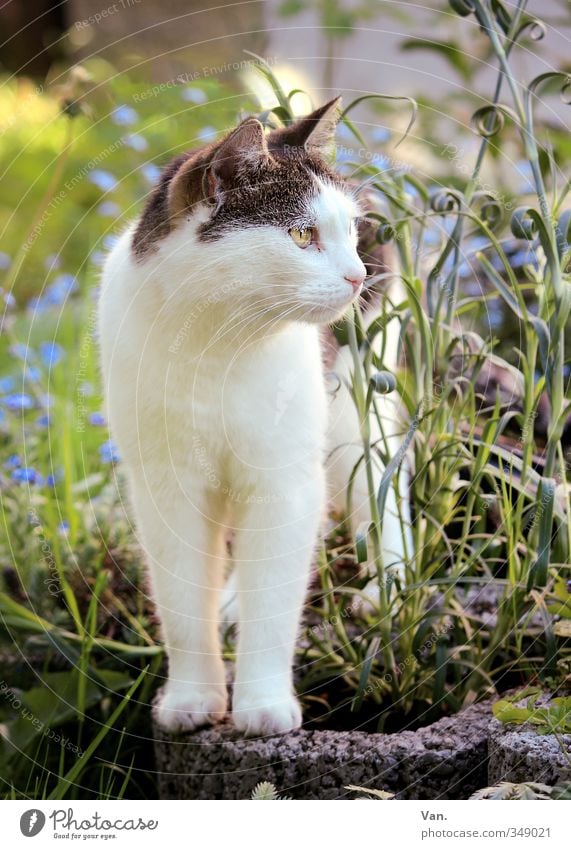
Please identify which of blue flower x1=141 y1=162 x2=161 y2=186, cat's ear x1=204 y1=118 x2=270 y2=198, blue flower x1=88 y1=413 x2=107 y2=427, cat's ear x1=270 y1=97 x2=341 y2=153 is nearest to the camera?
cat's ear x1=204 y1=118 x2=270 y2=198

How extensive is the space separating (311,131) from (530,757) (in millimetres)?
822

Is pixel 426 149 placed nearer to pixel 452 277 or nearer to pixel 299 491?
pixel 452 277

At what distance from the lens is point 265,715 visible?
48.6 inches

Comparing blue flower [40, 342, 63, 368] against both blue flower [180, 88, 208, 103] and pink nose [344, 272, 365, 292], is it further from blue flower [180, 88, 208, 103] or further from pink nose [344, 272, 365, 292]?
pink nose [344, 272, 365, 292]

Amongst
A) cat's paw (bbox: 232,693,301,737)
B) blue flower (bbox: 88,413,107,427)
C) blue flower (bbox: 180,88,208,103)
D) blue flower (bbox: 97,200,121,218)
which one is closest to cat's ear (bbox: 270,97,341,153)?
cat's paw (bbox: 232,693,301,737)

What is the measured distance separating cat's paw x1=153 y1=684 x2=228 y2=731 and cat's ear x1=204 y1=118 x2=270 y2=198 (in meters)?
0.70

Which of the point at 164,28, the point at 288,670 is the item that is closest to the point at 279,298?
the point at 288,670

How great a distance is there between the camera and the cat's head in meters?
1.08

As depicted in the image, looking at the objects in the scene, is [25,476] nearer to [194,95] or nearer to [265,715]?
[265,715]

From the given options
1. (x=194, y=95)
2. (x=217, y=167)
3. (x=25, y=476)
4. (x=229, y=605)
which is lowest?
(x=229, y=605)

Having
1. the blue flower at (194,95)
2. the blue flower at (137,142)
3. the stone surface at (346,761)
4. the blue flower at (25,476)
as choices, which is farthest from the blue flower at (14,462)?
the blue flower at (194,95)

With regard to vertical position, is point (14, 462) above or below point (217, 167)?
below

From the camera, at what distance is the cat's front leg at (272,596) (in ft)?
4.08

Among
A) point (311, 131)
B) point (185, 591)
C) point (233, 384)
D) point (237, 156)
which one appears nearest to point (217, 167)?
point (237, 156)
